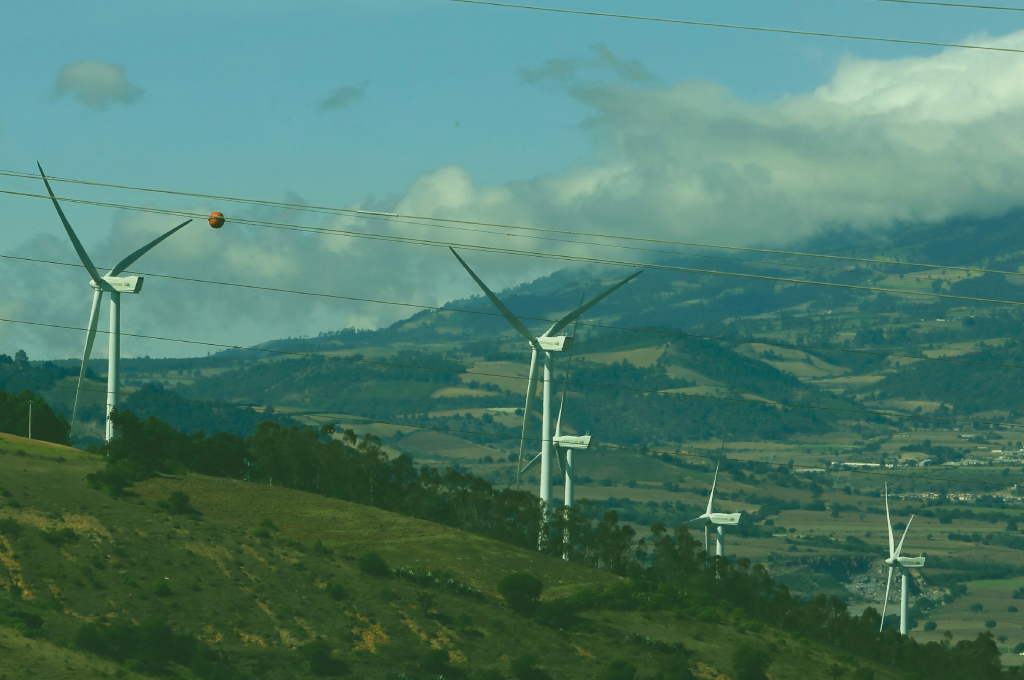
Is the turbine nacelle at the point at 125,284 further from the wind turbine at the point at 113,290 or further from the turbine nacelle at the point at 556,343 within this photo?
the turbine nacelle at the point at 556,343

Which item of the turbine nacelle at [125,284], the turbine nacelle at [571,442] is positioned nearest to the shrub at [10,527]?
the turbine nacelle at [125,284]

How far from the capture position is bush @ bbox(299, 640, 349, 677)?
90.9 meters

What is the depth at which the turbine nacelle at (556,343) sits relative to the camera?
126 metres

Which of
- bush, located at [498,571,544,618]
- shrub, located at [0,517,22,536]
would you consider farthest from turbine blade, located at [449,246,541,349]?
shrub, located at [0,517,22,536]

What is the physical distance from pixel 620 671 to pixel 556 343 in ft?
124

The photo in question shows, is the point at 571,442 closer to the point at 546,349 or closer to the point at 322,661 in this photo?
the point at 546,349

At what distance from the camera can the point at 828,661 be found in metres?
123

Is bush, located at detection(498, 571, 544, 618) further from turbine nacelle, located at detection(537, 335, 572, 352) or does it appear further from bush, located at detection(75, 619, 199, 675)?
bush, located at detection(75, 619, 199, 675)

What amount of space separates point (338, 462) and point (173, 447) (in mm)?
27872

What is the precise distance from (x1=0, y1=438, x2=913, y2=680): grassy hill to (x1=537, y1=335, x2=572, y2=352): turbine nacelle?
977 inches

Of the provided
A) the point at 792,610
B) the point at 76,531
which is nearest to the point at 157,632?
the point at 76,531

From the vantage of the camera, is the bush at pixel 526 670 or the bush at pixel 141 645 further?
the bush at pixel 526 670

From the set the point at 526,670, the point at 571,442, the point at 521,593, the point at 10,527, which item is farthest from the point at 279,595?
the point at 571,442

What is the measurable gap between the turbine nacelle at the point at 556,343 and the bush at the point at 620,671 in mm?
35378
